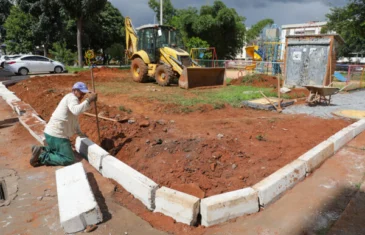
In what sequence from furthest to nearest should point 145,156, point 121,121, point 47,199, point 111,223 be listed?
point 121,121, point 145,156, point 47,199, point 111,223

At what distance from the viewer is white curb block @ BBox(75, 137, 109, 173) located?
4.23 meters

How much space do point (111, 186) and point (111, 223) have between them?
0.81m

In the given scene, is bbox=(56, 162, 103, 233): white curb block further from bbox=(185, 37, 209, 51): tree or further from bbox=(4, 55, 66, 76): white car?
bbox=(185, 37, 209, 51): tree

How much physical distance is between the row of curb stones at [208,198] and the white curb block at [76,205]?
0.54 m

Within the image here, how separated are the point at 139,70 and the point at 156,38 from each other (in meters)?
1.95

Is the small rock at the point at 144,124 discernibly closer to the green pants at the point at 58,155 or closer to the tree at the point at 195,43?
the green pants at the point at 58,155

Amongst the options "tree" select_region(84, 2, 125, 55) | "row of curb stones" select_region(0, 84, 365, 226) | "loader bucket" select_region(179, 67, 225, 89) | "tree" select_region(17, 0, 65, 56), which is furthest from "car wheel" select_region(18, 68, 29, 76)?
"row of curb stones" select_region(0, 84, 365, 226)

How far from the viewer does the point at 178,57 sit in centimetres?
1241

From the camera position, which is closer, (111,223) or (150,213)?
(111,223)

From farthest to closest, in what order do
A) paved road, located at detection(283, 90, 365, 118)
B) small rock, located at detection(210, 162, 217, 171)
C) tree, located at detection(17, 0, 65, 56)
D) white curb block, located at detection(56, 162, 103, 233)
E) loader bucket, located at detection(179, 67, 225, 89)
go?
tree, located at detection(17, 0, 65, 56)
loader bucket, located at detection(179, 67, 225, 89)
paved road, located at detection(283, 90, 365, 118)
small rock, located at detection(210, 162, 217, 171)
white curb block, located at detection(56, 162, 103, 233)

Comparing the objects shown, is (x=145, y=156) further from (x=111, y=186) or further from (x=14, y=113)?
(x=14, y=113)

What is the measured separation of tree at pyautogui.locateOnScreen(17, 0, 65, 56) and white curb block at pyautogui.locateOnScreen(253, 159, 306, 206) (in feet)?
86.4

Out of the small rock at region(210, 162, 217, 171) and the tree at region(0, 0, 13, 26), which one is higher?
the tree at region(0, 0, 13, 26)

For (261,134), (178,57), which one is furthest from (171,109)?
(178,57)
